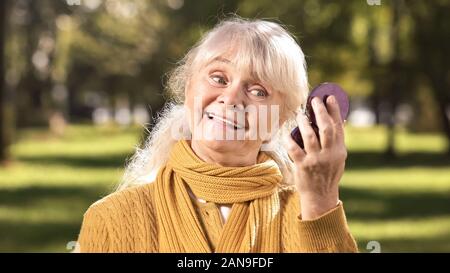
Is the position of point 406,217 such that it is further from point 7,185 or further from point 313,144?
point 313,144

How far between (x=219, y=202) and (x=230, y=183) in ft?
0.15

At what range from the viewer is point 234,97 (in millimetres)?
1737

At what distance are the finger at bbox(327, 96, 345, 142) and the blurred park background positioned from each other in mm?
761

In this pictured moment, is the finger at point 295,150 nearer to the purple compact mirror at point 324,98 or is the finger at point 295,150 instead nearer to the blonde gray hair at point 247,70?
the purple compact mirror at point 324,98

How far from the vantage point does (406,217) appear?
13352 mm

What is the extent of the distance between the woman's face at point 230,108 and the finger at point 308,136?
0.17m

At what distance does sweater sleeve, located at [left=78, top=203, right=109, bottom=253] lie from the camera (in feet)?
5.85

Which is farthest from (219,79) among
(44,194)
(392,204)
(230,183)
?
(44,194)

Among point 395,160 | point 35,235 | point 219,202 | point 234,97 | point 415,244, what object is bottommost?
point 415,244

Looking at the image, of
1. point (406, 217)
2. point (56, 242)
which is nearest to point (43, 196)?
point (56, 242)

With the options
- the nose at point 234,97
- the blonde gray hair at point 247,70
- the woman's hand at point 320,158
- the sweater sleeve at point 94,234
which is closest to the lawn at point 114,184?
the blonde gray hair at point 247,70

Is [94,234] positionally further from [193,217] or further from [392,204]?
[392,204]

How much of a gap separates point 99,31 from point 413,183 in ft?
62.0

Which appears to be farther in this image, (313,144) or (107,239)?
(107,239)
